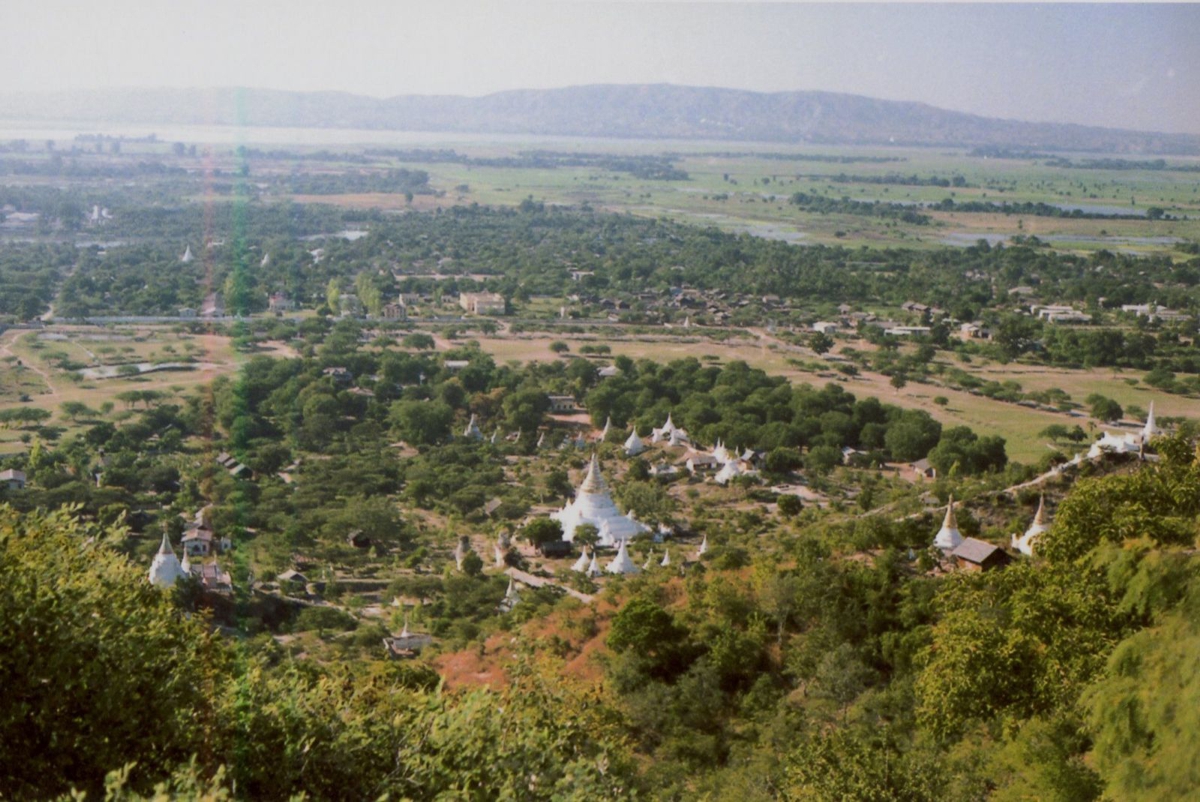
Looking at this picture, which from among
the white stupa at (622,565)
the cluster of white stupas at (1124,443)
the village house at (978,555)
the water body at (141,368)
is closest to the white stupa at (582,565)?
the white stupa at (622,565)

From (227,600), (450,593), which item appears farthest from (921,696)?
(227,600)

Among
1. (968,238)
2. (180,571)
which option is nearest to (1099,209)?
(968,238)

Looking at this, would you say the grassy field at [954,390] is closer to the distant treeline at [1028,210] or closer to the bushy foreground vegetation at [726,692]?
the bushy foreground vegetation at [726,692]

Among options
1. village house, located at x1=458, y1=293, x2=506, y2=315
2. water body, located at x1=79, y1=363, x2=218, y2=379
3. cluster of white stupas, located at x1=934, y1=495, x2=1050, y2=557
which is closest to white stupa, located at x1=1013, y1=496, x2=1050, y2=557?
cluster of white stupas, located at x1=934, y1=495, x2=1050, y2=557

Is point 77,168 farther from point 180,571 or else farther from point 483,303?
point 180,571

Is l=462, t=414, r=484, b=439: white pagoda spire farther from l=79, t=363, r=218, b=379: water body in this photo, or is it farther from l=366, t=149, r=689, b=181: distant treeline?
l=366, t=149, r=689, b=181: distant treeline

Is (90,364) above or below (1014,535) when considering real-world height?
below

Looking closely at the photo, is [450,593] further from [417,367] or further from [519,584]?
[417,367]
